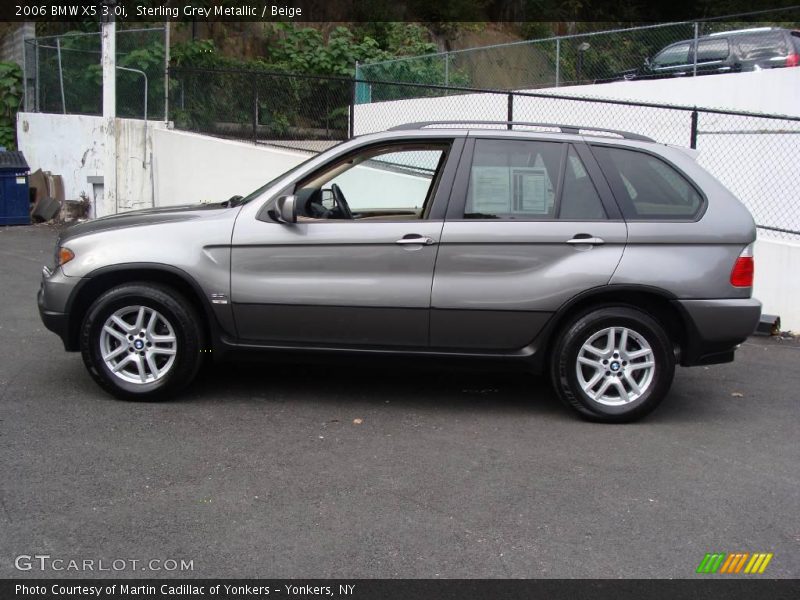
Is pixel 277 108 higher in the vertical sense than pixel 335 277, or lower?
higher

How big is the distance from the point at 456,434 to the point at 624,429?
1124 mm

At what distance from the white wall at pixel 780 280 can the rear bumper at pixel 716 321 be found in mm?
3498

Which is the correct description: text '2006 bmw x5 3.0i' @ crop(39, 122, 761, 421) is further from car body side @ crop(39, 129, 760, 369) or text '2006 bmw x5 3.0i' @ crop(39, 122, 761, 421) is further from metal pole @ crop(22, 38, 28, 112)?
metal pole @ crop(22, 38, 28, 112)

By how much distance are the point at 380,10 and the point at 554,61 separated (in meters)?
12.8

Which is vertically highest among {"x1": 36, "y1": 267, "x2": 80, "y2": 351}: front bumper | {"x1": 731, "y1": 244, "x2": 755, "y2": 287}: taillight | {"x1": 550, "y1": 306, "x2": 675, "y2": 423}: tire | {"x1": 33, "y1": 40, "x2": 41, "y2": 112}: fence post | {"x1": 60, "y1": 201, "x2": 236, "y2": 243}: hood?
{"x1": 33, "y1": 40, "x2": 41, "y2": 112}: fence post

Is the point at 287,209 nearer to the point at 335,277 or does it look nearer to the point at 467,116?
the point at 335,277

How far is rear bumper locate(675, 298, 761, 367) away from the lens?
5734mm

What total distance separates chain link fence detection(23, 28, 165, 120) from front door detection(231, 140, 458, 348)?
10.6 meters

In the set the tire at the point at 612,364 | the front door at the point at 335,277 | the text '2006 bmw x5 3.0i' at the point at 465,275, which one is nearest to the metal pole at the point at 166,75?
the text '2006 bmw x5 3.0i' at the point at 465,275

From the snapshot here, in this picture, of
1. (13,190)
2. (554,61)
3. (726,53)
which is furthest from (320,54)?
(726,53)

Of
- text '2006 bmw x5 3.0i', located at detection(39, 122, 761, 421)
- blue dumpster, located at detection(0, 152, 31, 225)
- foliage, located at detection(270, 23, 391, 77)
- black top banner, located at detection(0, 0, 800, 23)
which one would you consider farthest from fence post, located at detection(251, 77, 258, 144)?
text '2006 bmw x5 3.0i', located at detection(39, 122, 761, 421)

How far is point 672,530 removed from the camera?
14.0 ft

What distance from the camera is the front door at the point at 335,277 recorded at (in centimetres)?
576

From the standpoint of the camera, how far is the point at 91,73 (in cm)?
1578
